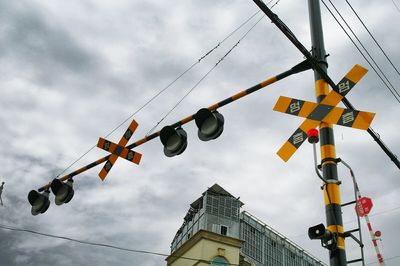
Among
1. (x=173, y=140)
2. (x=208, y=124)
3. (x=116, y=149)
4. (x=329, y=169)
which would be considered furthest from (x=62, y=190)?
(x=329, y=169)

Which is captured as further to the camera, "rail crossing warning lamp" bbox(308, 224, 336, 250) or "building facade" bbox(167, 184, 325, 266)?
"building facade" bbox(167, 184, 325, 266)

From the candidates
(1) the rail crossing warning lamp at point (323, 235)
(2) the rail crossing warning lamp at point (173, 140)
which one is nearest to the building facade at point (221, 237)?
(2) the rail crossing warning lamp at point (173, 140)

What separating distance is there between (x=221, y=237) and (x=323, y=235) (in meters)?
25.9

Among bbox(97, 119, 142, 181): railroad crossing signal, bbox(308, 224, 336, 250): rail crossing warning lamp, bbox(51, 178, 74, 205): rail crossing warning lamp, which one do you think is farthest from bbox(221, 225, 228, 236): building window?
bbox(308, 224, 336, 250): rail crossing warning lamp

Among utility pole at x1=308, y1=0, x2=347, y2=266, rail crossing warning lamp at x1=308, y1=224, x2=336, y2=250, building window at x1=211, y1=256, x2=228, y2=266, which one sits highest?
building window at x1=211, y1=256, x2=228, y2=266

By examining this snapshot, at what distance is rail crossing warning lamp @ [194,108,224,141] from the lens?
634cm

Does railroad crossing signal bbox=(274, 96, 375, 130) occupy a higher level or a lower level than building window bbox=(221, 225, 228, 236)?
lower

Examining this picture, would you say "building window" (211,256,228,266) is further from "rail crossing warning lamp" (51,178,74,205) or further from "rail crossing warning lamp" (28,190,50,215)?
"rail crossing warning lamp" (51,178,74,205)

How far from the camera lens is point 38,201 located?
9055 millimetres

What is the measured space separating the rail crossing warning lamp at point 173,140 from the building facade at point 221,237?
913 inches

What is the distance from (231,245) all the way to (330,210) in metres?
26.1

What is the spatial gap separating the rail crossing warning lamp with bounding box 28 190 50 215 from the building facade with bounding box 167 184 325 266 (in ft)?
Answer: 69.0

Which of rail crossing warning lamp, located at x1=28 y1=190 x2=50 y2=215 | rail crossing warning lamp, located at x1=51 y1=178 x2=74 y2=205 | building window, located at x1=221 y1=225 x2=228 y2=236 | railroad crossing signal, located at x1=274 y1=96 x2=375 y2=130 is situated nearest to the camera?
railroad crossing signal, located at x1=274 y1=96 x2=375 y2=130

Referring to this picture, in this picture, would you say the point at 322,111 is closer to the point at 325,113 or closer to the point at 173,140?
the point at 325,113
